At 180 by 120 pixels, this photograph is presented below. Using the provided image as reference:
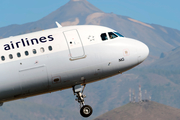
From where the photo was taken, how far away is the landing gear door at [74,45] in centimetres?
3928

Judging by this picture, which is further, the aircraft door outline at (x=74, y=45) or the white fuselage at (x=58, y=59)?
the aircraft door outline at (x=74, y=45)

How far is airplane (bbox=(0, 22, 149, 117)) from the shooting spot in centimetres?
3825

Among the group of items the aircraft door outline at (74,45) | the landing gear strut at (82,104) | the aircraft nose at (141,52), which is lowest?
the landing gear strut at (82,104)

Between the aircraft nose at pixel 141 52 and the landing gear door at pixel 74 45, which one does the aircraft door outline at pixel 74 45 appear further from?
the aircraft nose at pixel 141 52

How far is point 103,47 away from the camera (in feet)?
133

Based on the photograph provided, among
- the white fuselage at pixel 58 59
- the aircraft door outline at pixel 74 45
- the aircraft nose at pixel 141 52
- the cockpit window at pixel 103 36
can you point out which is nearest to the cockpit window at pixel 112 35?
the white fuselage at pixel 58 59

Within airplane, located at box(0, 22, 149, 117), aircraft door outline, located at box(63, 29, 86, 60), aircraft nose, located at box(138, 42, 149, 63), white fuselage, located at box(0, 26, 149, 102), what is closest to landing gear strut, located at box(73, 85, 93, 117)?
airplane, located at box(0, 22, 149, 117)

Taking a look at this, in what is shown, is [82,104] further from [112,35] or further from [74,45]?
[112,35]

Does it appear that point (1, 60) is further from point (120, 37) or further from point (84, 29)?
point (120, 37)

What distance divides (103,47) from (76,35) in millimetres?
3442

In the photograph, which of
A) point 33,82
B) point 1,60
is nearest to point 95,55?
point 33,82

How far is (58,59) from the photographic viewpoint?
38.7 meters

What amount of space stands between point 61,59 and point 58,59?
33 centimetres

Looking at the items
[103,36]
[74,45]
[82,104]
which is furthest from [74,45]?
[82,104]
